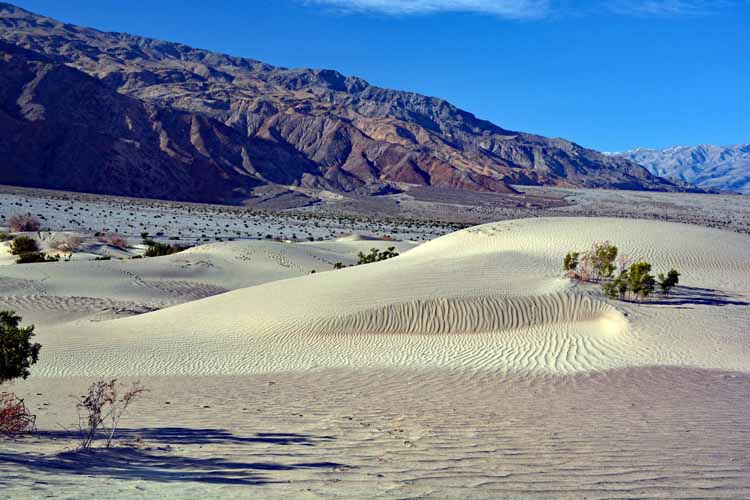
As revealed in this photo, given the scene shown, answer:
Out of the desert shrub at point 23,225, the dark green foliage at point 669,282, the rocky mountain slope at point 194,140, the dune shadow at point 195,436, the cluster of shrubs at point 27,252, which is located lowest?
the dune shadow at point 195,436

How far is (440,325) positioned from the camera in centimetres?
1561

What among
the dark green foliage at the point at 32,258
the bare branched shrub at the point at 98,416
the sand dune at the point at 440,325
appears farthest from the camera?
the dark green foliage at the point at 32,258

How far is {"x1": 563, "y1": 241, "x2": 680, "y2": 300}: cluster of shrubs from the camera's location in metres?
16.7

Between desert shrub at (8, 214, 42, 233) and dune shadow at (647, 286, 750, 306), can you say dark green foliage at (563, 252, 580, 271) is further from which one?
desert shrub at (8, 214, 42, 233)

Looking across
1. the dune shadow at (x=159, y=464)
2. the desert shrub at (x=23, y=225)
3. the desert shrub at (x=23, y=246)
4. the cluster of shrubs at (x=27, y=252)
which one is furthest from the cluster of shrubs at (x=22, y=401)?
the desert shrub at (x=23, y=225)

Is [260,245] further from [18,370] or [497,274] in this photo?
[18,370]

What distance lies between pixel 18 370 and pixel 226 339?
6.77m

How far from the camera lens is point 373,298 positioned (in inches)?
677

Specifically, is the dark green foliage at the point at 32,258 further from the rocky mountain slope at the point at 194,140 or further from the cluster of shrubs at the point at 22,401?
the rocky mountain slope at the point at 194,140

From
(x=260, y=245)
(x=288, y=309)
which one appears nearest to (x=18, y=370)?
(x=288, y=309)

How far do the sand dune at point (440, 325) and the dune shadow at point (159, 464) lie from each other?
219 inches

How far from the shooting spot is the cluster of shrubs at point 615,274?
16703mm

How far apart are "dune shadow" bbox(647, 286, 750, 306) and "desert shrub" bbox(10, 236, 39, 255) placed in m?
28.1

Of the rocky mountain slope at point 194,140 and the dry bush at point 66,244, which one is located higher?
the rocky mountain slope at point 194,140
